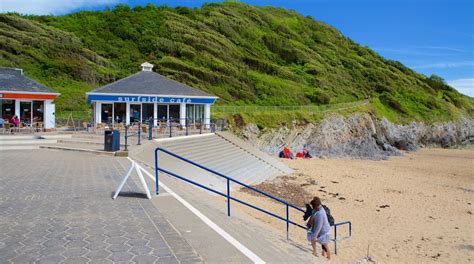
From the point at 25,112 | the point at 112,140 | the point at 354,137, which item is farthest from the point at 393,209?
the point at 354,137

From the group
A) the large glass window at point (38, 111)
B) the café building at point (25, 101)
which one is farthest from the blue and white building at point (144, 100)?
the large glass window at point (38, 111)

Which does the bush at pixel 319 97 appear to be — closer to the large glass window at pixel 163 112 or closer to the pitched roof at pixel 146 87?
the pitched roof at pixel 146 87

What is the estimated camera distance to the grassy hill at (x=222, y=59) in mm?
50031

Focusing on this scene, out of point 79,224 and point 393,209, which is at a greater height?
point 79,224

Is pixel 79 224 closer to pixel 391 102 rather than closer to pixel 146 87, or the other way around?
pixel 146 87

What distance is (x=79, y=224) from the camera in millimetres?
6172

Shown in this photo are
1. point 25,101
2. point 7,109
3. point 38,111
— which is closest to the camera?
point 7,109

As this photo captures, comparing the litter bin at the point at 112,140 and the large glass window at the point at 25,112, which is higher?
the large glass window at the point at 25,112

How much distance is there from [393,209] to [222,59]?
48439mm

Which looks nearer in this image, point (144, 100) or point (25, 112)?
point (25, 112)

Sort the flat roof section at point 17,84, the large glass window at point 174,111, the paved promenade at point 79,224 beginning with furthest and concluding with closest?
the large glass window at point 174,111 < the flat roof section at point 17,84 < the paved promenade at point 79,224

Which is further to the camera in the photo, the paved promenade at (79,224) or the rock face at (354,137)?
the rock face at (354,137)

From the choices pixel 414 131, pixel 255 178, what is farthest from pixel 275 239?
pixel 414 131

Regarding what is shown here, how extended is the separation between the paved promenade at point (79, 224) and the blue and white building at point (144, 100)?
1572 cm
